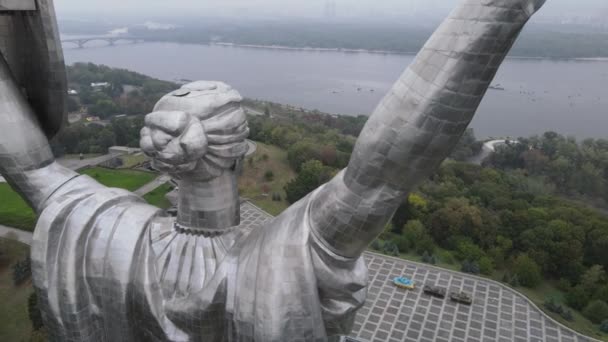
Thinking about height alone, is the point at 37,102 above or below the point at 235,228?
above

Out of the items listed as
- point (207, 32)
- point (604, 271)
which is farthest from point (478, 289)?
point (207, 32)

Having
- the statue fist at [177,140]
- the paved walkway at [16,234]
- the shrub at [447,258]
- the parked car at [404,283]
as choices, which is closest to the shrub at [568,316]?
the shrub at [447,258]

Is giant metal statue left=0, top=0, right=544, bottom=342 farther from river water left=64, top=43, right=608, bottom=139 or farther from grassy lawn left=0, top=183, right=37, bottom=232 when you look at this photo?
river water left=64, top=43, right=608, bottom=139

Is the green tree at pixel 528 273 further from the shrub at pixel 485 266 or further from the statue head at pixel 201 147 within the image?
the statue head at pixel 201 147

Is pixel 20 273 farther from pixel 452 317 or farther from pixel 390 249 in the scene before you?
pixel 452 317

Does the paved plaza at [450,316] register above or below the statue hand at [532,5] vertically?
below

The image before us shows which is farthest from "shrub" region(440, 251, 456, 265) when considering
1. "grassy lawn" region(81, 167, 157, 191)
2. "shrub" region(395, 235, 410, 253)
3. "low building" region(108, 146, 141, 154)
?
"low building" region(108, 146, 141, 154)

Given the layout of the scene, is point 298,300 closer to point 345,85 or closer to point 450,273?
point 450,273
